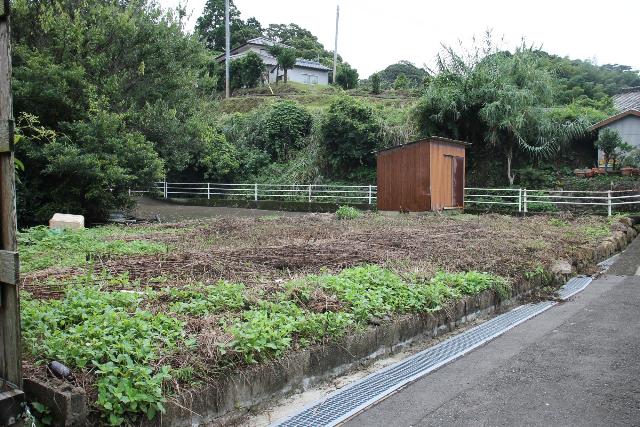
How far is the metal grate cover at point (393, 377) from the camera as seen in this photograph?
2.98 metres

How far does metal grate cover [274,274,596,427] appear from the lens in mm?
2980

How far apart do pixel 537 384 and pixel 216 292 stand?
8.47 feet

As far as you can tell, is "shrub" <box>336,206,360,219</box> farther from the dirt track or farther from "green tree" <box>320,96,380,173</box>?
"green tree" <box>320,96,380,173</box>

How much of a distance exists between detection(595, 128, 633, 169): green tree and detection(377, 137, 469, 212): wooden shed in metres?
4.56

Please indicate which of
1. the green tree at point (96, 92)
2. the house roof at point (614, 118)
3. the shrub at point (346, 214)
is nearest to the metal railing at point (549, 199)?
the house roof at point (614, 118)

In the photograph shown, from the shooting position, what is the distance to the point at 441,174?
613 inches

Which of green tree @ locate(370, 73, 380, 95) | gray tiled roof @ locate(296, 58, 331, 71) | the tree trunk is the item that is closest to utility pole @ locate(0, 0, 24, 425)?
the tree trunk

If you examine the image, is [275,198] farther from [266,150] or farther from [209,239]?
[209,239]

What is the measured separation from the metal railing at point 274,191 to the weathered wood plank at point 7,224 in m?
16.5

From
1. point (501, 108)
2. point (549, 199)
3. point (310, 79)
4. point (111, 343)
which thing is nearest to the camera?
point (111, 343)

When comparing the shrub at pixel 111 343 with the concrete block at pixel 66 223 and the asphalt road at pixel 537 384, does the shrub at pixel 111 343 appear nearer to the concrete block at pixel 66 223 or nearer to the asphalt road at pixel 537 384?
the asphalt road at pixel 537 384

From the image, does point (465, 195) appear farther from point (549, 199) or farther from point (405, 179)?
point (405, 179)

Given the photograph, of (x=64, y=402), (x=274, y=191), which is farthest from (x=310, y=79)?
(x=64, y=402)

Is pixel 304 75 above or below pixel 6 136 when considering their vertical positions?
above
